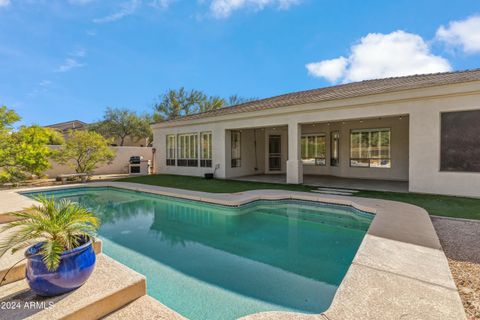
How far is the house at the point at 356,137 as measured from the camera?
848 centimetres

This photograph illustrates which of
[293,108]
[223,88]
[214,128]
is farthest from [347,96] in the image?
[223,88]

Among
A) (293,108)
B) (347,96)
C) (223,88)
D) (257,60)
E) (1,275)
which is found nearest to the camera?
(1,275)

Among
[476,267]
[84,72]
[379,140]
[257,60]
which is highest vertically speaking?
[257,60]

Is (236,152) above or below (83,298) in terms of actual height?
above

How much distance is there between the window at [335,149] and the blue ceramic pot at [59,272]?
14.3 meters

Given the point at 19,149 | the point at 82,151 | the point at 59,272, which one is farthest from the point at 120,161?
the point at 59,272

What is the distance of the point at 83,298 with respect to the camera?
2.63m

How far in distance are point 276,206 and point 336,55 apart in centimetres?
1756

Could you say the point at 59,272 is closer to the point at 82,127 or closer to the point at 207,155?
the point at 207,155

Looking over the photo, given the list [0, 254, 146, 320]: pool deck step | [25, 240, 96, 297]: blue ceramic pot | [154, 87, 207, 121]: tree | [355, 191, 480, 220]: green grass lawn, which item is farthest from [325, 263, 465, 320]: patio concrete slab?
[154, 87, 207, 121]: tree

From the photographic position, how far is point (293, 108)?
1182 centimetres

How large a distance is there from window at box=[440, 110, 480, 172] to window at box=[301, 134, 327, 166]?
707cm

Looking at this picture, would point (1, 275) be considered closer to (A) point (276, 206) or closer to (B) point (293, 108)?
(A) point (276, 206)

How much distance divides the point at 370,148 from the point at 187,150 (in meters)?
11.4
